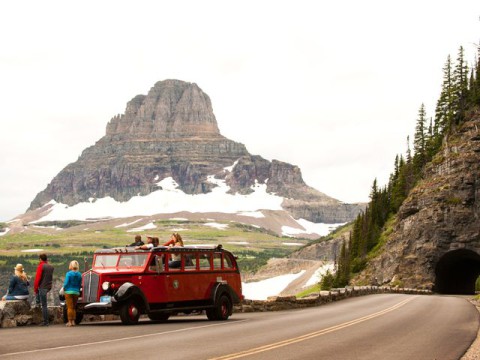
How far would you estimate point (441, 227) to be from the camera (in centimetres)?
10475

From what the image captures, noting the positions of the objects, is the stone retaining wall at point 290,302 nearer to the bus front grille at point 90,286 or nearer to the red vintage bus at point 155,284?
the red vintage bus at point 155,284

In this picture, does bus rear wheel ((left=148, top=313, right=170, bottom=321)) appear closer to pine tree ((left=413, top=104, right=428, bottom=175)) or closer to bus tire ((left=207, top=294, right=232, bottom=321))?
bus tire ((left=207, top=294, right=232, bottom=321))

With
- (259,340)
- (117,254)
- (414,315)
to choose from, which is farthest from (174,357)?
(414,315)

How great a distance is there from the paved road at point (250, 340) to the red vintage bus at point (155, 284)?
2.33 ft

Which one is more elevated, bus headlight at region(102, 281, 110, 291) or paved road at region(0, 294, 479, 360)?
bus headlight at region(102, 281, 110, 291)

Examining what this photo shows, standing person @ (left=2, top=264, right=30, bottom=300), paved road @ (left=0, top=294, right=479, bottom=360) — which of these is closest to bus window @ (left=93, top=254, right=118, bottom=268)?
paved road @ (left=0, top=294, right=479, bottom=360)

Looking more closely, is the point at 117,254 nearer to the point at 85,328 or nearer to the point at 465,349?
the point at 85,328

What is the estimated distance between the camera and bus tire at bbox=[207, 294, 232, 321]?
28.7 meters

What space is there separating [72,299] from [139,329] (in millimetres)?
3386


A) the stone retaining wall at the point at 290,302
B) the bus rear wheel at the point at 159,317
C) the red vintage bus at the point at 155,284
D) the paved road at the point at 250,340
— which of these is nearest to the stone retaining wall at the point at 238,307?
the stone retaining wall at the point at 290,302

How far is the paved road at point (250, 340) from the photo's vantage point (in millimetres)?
16672

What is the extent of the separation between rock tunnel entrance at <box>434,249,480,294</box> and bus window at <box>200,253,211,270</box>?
7786 cm

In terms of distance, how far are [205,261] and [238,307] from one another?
23.4 feet

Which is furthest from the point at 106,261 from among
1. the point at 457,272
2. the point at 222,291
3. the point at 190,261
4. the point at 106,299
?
the point at 457,272
